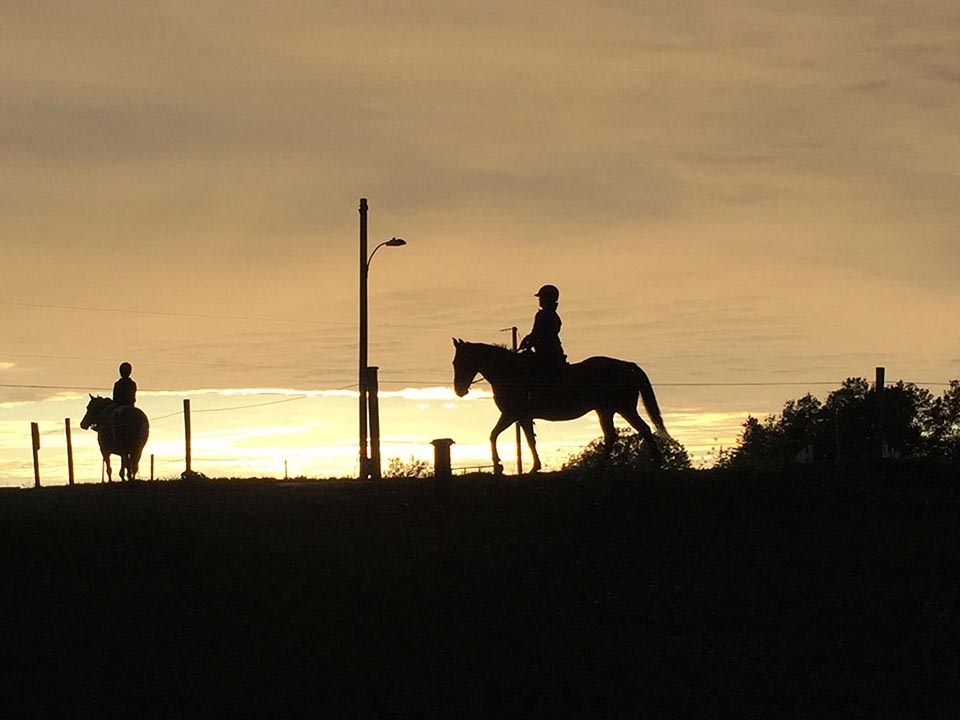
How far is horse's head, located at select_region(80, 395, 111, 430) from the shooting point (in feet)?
122

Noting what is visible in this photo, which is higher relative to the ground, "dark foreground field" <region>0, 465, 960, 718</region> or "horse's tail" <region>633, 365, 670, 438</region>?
"horse's tail" <region>633, 365, 670, 438</region>

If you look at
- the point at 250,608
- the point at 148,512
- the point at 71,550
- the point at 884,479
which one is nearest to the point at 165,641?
the point at 250,608

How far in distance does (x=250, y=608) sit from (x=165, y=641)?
1484mm

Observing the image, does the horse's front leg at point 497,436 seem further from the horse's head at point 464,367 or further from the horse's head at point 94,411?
the horse's head at point 94,411

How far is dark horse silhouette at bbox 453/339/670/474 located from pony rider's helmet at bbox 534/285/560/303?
145cm

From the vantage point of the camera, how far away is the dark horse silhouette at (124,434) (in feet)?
112

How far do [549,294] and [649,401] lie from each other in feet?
11.5

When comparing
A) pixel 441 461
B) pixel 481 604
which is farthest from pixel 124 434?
pixel 481 604

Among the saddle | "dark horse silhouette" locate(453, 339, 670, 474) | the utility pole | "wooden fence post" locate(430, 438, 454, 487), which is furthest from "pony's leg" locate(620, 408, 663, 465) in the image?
the utility pole

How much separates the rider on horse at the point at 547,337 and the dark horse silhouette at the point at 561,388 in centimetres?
22

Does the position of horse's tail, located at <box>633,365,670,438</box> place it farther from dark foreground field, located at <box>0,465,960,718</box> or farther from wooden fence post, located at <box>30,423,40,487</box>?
wooden fence post, located at <box>30,423,40,487</box>

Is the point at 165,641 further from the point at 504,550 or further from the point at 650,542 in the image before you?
the point at 650,542

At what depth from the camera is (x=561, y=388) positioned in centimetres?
2809

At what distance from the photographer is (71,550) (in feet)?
63.1
